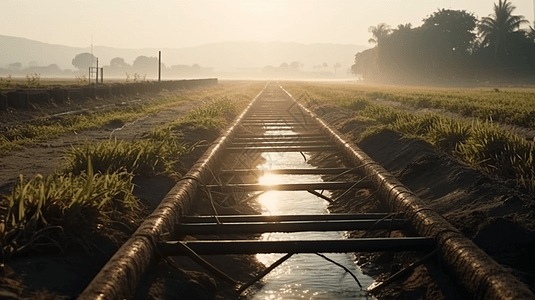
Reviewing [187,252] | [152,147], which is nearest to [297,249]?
[187,252]

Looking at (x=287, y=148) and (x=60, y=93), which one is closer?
(x=287, y=148)

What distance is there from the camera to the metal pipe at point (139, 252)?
132 inches

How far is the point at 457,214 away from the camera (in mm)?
5387

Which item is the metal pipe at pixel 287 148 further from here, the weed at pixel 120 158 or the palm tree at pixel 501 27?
the palm tree at pixel 501 27

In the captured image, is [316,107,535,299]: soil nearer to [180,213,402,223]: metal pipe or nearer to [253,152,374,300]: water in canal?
[253,152,374,300]: water in canal

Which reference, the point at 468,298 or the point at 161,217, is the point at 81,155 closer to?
the point at 161,217

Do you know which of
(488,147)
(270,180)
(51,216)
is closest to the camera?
(51,216)

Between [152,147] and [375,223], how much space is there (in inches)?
132

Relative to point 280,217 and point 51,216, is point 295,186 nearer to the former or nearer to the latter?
point 280,217

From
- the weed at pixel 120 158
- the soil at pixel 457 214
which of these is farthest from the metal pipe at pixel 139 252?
the soil at pixel 457 214

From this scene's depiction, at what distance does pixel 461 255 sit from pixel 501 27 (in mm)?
78624

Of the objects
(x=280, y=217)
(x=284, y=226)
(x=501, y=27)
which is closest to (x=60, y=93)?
(x=280, y=217)

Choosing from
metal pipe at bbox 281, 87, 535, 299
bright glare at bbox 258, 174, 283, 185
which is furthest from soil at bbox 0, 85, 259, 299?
bright glare at bbox 258, 174, 283, 185

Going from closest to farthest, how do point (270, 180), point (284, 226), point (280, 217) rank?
point (284, 226) < point (280, 217) < point (270, 180)
